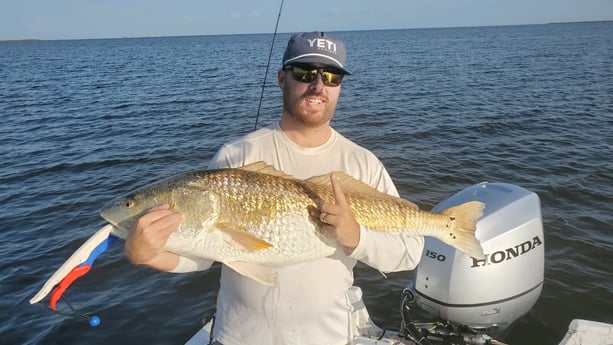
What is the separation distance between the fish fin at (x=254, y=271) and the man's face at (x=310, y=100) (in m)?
1.08

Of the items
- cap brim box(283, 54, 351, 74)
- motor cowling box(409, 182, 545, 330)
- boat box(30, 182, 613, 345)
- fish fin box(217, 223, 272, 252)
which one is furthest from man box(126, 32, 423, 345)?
motor cowling box(409, 182, 545, 330)

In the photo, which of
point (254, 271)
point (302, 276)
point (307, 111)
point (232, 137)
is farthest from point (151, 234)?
point (232, 137)

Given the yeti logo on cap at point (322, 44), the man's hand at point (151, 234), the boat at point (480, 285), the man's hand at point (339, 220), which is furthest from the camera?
the boat at point (480, 285)

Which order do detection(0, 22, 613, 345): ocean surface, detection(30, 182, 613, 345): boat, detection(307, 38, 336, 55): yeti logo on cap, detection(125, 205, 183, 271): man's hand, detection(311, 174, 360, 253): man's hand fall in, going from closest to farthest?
detection(125, 205, 183, 271): man's hand < detection(311, 174, 360, 253): man's hand < detection(307, 38, 336, 55): yeti logo on cap < detection(30, 182, 613, 345): boat < detection(0, 22, 613, 345): ocean surface

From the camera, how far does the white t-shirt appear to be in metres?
2.89

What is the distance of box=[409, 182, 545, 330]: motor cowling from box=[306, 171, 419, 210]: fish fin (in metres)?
2.08

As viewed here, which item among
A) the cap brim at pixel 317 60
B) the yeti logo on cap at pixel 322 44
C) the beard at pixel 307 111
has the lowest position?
the beard at pixel 307 111

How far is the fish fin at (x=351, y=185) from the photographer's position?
293cm

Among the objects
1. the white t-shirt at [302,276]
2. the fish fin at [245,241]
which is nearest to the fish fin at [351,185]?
the white t-shirt at [302,276]

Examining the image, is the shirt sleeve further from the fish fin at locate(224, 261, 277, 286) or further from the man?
the fish fin at locate(224, 261, 277, 286)

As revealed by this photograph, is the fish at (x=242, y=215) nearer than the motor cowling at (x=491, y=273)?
Yes

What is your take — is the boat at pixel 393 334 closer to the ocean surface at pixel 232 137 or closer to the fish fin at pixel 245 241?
the fish fin at pixel 245 241

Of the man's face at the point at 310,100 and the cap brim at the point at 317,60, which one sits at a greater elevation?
the cap brim at the point at 317,60

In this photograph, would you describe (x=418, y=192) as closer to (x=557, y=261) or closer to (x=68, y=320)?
(x=557, y=261)
